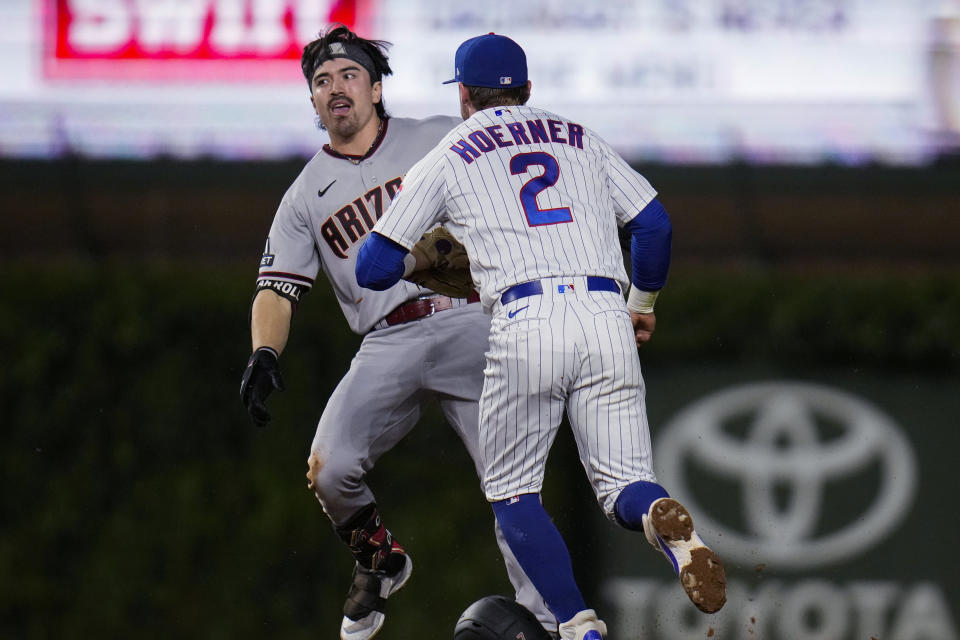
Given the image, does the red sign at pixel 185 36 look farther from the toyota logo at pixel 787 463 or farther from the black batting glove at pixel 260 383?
the black batting glove at pixel 260 383

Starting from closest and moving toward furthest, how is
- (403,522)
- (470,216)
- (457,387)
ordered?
(470,216), (457,387), (403,522)

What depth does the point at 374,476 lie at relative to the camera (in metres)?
7.45

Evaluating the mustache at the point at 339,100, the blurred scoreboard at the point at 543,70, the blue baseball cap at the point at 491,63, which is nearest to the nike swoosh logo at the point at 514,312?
the blue baseball cap at the point at 491,63

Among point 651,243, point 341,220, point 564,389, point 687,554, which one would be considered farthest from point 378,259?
point 687,554

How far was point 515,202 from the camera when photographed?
4.10 meters

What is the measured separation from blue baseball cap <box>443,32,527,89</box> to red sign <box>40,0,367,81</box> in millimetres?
5310

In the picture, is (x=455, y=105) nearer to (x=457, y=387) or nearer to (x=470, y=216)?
(x=457, y=387)

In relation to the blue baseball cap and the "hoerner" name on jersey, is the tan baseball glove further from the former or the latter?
the blue baseball cap

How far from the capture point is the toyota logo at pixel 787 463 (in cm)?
732

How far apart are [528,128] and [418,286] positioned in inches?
40.0

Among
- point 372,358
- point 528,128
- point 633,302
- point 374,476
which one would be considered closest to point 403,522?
point 374,476

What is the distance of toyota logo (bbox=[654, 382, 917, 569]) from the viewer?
732 centimetres

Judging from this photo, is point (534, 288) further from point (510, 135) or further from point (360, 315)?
point (360, 315)

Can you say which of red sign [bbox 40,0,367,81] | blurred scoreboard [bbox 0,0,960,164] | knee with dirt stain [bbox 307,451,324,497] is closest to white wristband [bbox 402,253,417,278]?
knee with dirt stain [bbox 307,451,324,497]
